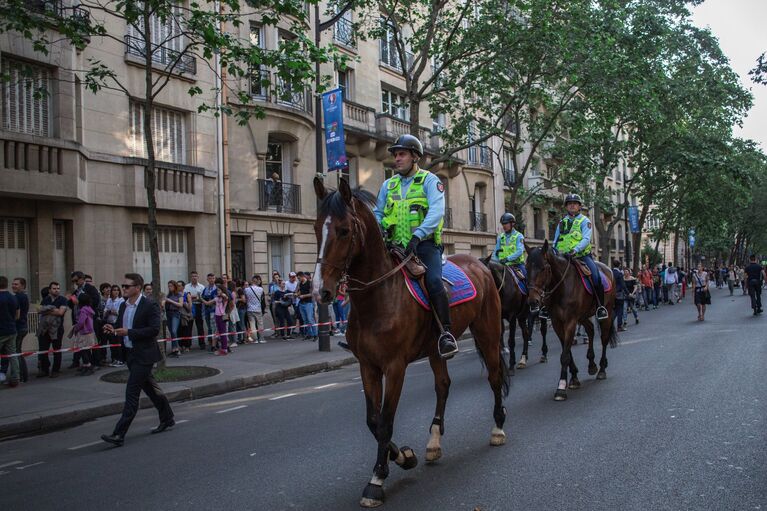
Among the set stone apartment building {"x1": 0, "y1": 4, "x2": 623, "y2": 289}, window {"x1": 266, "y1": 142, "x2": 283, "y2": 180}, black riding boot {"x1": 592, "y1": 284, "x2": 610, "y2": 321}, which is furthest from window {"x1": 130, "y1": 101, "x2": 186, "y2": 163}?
black riding boot {"x1": 592, "y1": 284, "x2": 610, "y2": 321}

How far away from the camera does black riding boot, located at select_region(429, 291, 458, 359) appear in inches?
206

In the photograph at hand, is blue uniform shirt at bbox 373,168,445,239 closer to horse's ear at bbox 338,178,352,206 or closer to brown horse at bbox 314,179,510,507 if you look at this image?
brown horse at bbox 314,179,510,507

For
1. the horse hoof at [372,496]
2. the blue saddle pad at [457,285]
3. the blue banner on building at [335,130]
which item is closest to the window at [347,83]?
the blue banner on building at [335,130]

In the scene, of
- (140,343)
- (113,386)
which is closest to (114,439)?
(140,343)

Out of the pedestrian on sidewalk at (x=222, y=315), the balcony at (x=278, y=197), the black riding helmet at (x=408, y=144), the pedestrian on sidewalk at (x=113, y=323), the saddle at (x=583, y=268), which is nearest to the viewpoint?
the black riding helmet at (x=408, y=144)

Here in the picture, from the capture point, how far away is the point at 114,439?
6.99 metres

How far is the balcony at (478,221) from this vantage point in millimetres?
35438

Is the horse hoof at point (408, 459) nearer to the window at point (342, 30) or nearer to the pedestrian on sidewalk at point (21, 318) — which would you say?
the pedestrian on sidewalk at point (21, 318)

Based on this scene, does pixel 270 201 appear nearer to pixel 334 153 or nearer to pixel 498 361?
pixel 334 153

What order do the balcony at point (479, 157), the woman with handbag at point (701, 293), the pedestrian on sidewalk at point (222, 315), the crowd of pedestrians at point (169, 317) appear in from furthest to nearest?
the balcony at point (479, 157), the woman with handbag at point (701, 293), the pedestrian on sidewalk at point (222, 315), the crowd of pedestrians at point (169, 317)

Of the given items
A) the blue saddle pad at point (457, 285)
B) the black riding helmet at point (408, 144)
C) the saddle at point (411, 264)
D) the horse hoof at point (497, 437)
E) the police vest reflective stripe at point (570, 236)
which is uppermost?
the black riding helmet at point (408, 144)

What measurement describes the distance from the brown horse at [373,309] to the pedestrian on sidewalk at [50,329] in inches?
394

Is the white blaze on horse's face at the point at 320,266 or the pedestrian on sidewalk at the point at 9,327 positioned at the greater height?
the white blaze on horse's face at the point at 320,266

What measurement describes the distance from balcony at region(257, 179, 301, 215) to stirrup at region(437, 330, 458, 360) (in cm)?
1718
